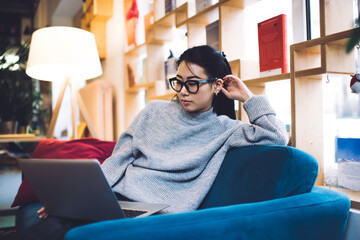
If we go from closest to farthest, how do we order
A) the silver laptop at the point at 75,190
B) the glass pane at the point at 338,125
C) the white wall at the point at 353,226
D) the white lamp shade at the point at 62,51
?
the silver laptop at the point at 75,190 < the white wall at the point at 353,226 < the glass pane at the point at 338,125 < the white lamp shade at the point at 62,51

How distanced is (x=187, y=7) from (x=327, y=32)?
3.50ft

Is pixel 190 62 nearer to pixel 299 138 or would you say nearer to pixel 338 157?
pixel 299 138

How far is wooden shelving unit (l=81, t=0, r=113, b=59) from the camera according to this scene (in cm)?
340

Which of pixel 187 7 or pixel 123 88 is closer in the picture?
pixel 187 7

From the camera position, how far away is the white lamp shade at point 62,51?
2.30 meters

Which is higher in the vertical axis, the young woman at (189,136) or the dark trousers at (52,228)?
the young woman at (189,136)

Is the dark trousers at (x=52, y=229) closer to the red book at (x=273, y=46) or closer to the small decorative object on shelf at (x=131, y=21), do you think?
the red book at (x=273, y=46)

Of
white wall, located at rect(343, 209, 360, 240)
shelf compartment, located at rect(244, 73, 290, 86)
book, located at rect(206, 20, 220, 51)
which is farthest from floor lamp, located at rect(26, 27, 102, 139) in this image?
white wall, located at rect(343, 209, 360, 240)

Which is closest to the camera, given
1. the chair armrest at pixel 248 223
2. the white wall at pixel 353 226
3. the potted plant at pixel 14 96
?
the chair armrest at pixel 248 223

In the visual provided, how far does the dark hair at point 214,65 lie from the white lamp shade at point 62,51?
1.14 meters

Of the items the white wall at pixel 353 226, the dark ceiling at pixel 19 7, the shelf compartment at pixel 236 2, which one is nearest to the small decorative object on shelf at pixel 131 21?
the shelf compartment at pixel 236 2

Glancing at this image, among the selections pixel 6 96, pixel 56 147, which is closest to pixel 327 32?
pixel 56 147

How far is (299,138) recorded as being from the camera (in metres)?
1.40

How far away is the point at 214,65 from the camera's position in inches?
56.4
